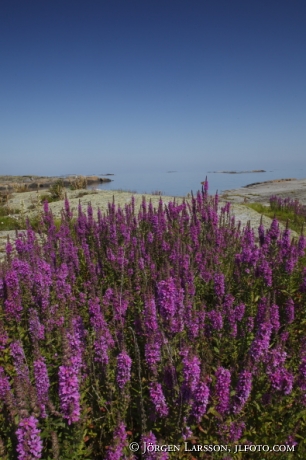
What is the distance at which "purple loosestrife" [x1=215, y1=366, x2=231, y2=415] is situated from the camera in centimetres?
260

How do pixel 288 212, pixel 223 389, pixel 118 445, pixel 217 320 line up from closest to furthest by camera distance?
1. pixel 118 445
2. pixel 223 389
3. pixel 217 320
4. pixel 288 212

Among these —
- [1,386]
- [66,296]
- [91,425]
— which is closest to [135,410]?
[91,425]

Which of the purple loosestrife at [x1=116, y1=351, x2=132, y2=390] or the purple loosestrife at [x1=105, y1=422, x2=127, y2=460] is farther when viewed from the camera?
the purple loosestrife at [x1=116, y1=351, x2=132, y2=390]

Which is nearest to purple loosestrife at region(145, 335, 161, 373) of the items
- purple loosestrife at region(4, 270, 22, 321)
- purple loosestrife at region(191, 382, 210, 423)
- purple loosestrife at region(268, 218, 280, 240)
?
purple loosestrife at region(191, 382, 210, 423)

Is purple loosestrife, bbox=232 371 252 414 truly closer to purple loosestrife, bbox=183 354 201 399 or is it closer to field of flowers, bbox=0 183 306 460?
field of flowers, bbox=0 183 306 460

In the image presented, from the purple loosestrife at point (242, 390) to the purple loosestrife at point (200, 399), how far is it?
0.32 m

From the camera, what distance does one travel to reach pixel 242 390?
8.63 feet

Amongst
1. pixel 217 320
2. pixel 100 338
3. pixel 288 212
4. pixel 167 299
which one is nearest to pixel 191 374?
pixel 167 299

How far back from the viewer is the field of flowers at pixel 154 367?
8.13ft

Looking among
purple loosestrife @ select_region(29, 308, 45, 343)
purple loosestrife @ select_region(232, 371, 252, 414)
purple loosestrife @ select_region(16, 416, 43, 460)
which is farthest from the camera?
purple loosestrife @ select_region(29, 308, 45, 343)

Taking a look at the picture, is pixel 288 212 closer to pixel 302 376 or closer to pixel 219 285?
pixel 219 285

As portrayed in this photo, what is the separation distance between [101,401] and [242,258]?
11.6ft

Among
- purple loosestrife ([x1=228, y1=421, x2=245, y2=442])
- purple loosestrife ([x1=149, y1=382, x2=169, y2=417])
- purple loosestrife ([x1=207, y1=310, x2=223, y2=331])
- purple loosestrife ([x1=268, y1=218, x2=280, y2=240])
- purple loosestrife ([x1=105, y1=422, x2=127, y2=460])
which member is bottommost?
purple loosestrife ([x1=228, y1=421, x2=245, y2=442])

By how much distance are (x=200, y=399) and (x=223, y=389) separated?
0.86 feet
